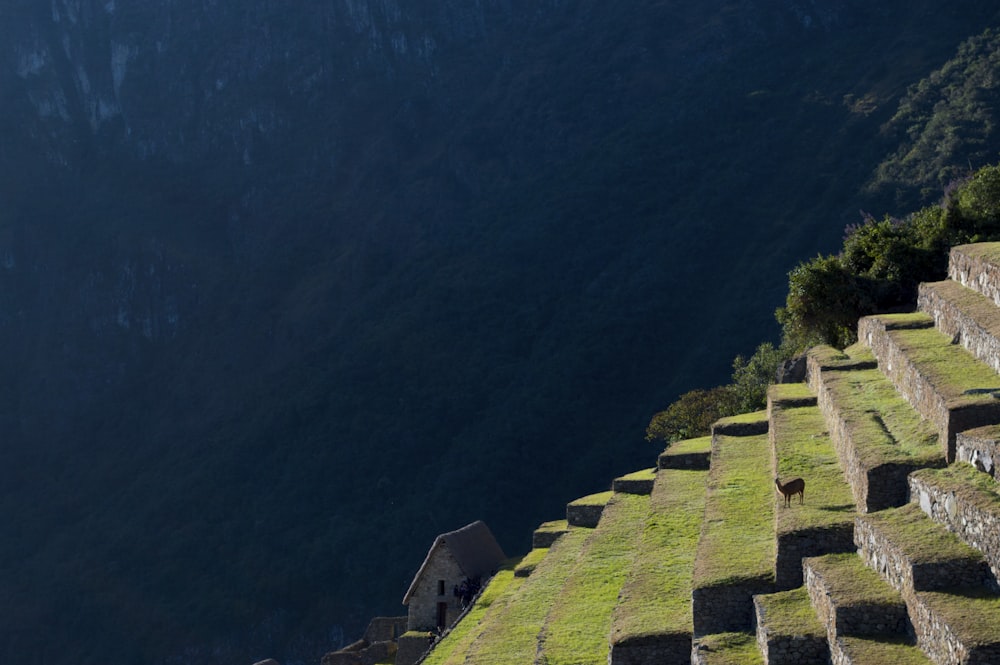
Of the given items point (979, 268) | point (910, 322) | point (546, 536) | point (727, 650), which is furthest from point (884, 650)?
point (546, 536)

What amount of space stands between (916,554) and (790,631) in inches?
55.5

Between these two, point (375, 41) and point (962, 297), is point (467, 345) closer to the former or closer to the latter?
point (375, 41)

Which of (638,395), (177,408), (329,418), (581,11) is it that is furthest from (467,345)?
(581,11)

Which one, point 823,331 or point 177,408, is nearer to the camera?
point 823,331

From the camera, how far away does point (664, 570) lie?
14.8 meters

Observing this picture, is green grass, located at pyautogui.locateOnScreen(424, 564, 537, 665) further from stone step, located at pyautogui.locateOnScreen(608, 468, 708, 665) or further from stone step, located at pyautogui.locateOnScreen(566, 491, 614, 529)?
stone step, located at pyautogui.locateOnScreen(608, 468, 708, 665)

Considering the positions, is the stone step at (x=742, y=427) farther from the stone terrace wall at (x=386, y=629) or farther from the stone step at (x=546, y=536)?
the stone terrace wall at (x=386, y=629)

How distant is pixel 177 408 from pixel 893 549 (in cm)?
7608

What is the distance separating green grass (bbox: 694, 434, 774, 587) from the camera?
1271 centimetres

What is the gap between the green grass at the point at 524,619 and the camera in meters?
16.8

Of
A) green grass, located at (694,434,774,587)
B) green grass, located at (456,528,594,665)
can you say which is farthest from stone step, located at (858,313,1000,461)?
green grass, located at (456,528,594,665)

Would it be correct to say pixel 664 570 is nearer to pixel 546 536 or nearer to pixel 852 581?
pixel 852 581

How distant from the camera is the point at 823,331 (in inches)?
1035

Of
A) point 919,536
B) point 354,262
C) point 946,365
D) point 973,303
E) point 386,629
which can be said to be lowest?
point 386,629
